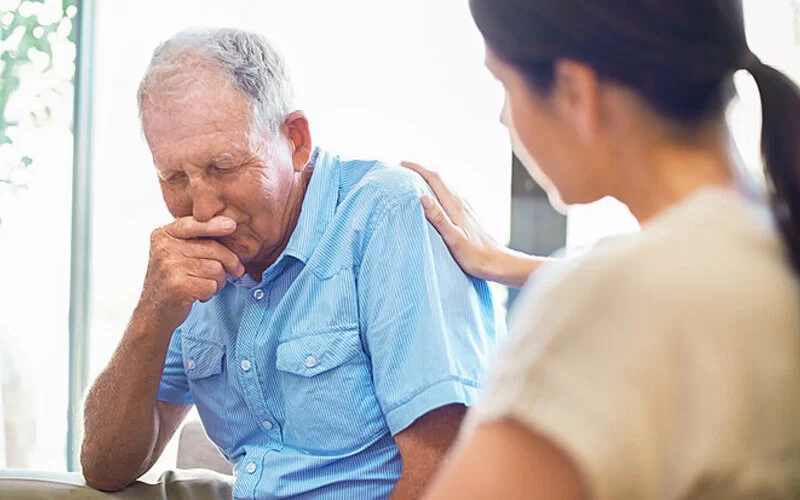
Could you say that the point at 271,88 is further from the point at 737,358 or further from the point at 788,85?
the point at 737,358

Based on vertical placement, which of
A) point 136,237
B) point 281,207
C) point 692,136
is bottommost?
point 136,237

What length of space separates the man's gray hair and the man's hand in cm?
19

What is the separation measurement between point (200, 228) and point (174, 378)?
0.37 meters

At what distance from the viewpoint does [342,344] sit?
1.60 m

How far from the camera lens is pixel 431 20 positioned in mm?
2965

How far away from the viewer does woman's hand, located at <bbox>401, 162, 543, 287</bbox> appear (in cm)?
157

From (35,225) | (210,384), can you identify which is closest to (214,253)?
(210,384)

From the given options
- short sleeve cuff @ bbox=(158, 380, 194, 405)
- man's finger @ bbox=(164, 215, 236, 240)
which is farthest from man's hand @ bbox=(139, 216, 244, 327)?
short sleeve cuff @ bbox=(158, 380, 194, 405)

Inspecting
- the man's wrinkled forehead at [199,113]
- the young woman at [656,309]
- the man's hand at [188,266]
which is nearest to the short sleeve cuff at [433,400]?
the man's hand at [188,266]

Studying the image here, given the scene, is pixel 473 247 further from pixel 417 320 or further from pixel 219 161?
pixel 219 161

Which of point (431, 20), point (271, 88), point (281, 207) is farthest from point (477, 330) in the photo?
point (431, 20)

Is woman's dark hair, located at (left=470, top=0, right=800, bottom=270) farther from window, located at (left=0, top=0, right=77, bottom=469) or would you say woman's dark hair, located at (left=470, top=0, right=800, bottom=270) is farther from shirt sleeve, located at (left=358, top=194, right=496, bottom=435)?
window, located at (left=0, top=0, right=77, bottom=469)

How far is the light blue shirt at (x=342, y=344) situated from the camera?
4.96 feet

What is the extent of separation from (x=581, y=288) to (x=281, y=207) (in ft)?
3.51
